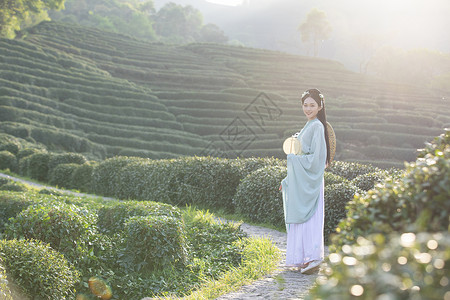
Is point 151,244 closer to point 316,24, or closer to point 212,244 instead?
point 212,244

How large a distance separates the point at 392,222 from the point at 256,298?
2229 millimetres

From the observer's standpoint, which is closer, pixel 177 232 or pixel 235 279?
pixel 235 279

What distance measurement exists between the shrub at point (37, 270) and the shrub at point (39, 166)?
42.2 ft

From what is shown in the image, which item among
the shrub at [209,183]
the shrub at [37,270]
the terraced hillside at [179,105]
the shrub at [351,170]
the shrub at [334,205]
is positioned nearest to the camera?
the shrub at [37,270]

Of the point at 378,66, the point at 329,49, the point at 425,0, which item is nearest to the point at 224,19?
the point at 329,49

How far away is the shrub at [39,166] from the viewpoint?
16156mm

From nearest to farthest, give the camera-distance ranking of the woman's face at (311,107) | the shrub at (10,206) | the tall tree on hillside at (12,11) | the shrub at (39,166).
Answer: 1. the woman's face at (311,107)
2. the shrub at (10,206)
3. the shrub at (39,166)
4. the tall tree on hillside at (12,11)

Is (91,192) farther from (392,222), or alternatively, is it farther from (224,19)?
(224,19)

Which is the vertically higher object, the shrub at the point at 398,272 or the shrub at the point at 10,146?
the shrub at the point at 398,272

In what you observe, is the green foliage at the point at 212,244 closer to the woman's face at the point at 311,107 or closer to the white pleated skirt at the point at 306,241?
the white pleated skirt at the point at 306,241

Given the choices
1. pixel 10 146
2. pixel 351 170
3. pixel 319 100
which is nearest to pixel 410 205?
pixel 319 100

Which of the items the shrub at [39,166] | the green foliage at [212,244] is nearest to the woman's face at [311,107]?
the green foliage at [212,244]

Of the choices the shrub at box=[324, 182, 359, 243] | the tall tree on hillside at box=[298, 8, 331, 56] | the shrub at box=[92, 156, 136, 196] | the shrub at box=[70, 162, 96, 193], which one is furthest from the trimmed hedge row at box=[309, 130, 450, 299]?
the tall tree on hillside at box=[298, 8, 331, 56]

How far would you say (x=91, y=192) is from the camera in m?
13.9
